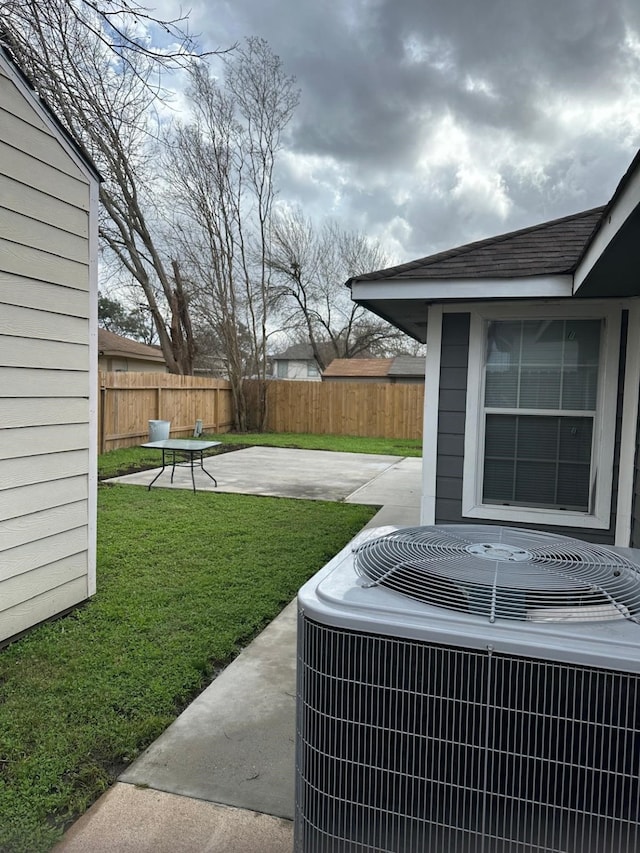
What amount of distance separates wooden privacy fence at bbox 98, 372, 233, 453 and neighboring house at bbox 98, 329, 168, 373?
4118mm

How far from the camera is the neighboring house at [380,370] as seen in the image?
77.4 ft

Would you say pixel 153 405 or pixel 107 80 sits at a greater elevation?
pixel 107 80

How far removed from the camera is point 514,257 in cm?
368

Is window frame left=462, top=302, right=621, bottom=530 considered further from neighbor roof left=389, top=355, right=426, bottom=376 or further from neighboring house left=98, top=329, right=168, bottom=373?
neighbor roof left=389, top=355, right=426, bottom=376

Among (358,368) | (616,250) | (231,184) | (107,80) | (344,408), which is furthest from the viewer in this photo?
(358,368)

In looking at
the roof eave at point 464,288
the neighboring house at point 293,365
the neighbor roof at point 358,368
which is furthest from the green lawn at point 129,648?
the neighboring house at point 293,365

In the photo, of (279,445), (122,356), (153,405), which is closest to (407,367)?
(122,356)

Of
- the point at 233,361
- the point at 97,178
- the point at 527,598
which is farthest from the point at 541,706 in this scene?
the point at 233,361

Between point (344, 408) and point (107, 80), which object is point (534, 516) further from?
point (344, 408)

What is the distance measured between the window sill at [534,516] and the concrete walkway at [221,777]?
1427 millimetres

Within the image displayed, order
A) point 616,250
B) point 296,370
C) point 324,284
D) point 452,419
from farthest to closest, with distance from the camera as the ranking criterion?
point 296,370 < point 324,284 < point 452,419 < point 616,250

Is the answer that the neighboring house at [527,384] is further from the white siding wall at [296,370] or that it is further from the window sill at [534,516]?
the white siding wall at [296,370]

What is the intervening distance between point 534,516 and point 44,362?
310 cm

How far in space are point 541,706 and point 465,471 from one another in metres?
2.82
